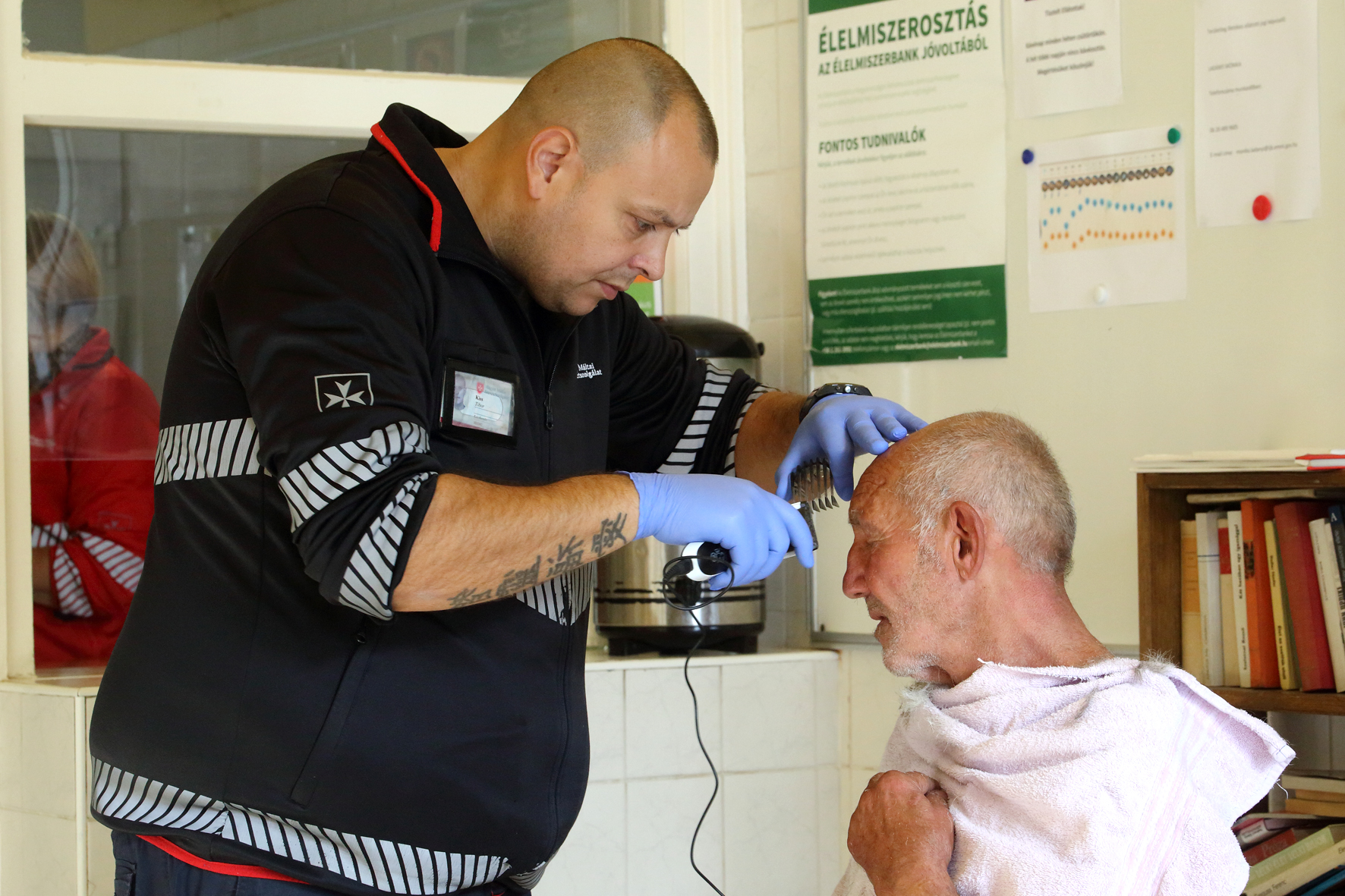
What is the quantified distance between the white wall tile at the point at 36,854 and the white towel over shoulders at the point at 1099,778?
1684 mm

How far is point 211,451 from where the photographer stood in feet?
4.29

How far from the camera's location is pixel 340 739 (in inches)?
50.3

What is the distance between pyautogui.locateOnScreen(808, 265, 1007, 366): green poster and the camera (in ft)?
7.95

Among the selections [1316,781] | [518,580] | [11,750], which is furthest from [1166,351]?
[11,750]

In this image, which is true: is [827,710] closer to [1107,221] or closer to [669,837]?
[669,837]

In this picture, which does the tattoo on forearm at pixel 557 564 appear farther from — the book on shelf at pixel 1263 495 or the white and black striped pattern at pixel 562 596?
the book on shelf at pixel 1263 495

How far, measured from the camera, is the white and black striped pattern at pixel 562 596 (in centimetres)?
145

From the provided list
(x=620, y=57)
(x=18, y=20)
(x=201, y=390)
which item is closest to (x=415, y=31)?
(x=18, y=20)

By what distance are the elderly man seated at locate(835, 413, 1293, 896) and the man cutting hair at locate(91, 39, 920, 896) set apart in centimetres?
17

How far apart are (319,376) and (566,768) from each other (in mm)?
612

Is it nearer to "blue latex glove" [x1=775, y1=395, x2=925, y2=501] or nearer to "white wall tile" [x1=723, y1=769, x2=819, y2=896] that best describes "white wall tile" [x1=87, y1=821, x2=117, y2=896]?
"white wall tile" [x1=723, y1=769, x2=819, y2=896]

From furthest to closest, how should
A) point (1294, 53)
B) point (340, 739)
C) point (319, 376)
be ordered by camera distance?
point (1294, 53)
point (340, 739)
point (319, 376)

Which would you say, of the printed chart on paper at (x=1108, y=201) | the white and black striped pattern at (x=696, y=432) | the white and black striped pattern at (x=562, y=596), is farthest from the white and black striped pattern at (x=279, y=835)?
the printed chart on paper at (x=1108, y=201)

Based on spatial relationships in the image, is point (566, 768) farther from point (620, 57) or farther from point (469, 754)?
point (620, 57)
